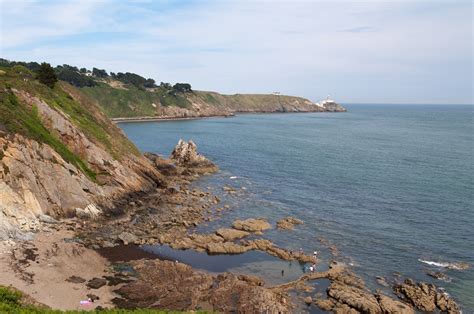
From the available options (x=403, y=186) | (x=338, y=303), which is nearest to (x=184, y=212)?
(x=338, y=303)

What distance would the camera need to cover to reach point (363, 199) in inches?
2653

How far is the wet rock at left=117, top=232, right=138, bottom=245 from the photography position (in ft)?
153

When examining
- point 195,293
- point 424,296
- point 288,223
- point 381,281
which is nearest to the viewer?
point 195,293

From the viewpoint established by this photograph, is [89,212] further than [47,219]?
Yes

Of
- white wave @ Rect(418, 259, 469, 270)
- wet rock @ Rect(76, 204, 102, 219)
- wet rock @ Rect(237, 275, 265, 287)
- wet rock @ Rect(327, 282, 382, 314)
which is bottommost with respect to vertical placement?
white wave @ Rect(418, 259, 469, 270)

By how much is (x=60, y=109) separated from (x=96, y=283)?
130 ft

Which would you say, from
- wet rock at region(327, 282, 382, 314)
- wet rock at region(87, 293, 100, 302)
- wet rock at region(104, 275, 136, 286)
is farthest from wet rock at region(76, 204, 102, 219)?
wet rock at region(327, 282, 382, 314)

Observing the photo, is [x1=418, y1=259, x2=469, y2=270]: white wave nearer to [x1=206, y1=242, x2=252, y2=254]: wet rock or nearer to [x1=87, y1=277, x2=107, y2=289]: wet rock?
[x1=206, y1=242, x2=252, y2=254]: wet rock

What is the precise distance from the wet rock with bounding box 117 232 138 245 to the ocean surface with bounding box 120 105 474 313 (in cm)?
982

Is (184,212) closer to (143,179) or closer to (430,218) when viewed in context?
(143,179)

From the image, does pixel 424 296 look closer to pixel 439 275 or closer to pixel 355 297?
pixel 439 275

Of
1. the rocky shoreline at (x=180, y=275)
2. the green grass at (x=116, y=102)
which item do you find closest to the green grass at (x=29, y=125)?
the rocky shoreline at (x=180, y=275)

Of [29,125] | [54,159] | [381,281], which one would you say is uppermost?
[29,125]

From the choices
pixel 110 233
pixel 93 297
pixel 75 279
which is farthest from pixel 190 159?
pixel 93 297
